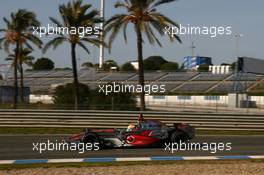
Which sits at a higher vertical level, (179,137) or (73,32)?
(73,32)

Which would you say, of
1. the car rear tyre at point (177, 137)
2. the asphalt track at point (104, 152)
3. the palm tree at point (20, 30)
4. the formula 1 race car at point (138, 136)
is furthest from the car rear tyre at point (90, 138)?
the palm tree at point (20, 30)

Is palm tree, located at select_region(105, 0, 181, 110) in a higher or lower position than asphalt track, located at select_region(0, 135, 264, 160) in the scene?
higher

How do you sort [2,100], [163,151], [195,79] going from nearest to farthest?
[163,151]
[2,100]
[195,79]

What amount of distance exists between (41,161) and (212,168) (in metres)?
4.54

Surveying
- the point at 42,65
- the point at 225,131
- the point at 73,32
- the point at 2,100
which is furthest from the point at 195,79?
the point at 42,65

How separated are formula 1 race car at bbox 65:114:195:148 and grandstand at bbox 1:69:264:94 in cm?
5121

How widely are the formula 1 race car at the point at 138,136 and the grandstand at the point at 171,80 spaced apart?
51.2 metres

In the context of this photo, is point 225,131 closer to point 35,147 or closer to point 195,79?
point 35,147

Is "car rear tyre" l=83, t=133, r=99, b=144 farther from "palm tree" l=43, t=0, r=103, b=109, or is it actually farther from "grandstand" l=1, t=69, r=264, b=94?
"grandstand" l=1, t=69, r=264, b=94

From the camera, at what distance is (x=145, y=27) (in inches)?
1228

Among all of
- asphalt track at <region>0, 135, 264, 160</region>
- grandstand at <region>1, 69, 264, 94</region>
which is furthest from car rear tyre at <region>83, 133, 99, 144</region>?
grandstand at <region>1, 69, 264, 94</region>

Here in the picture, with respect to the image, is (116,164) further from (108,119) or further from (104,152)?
(108,119)

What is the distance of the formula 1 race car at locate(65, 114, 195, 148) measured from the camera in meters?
16.2

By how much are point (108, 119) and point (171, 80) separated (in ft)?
192
